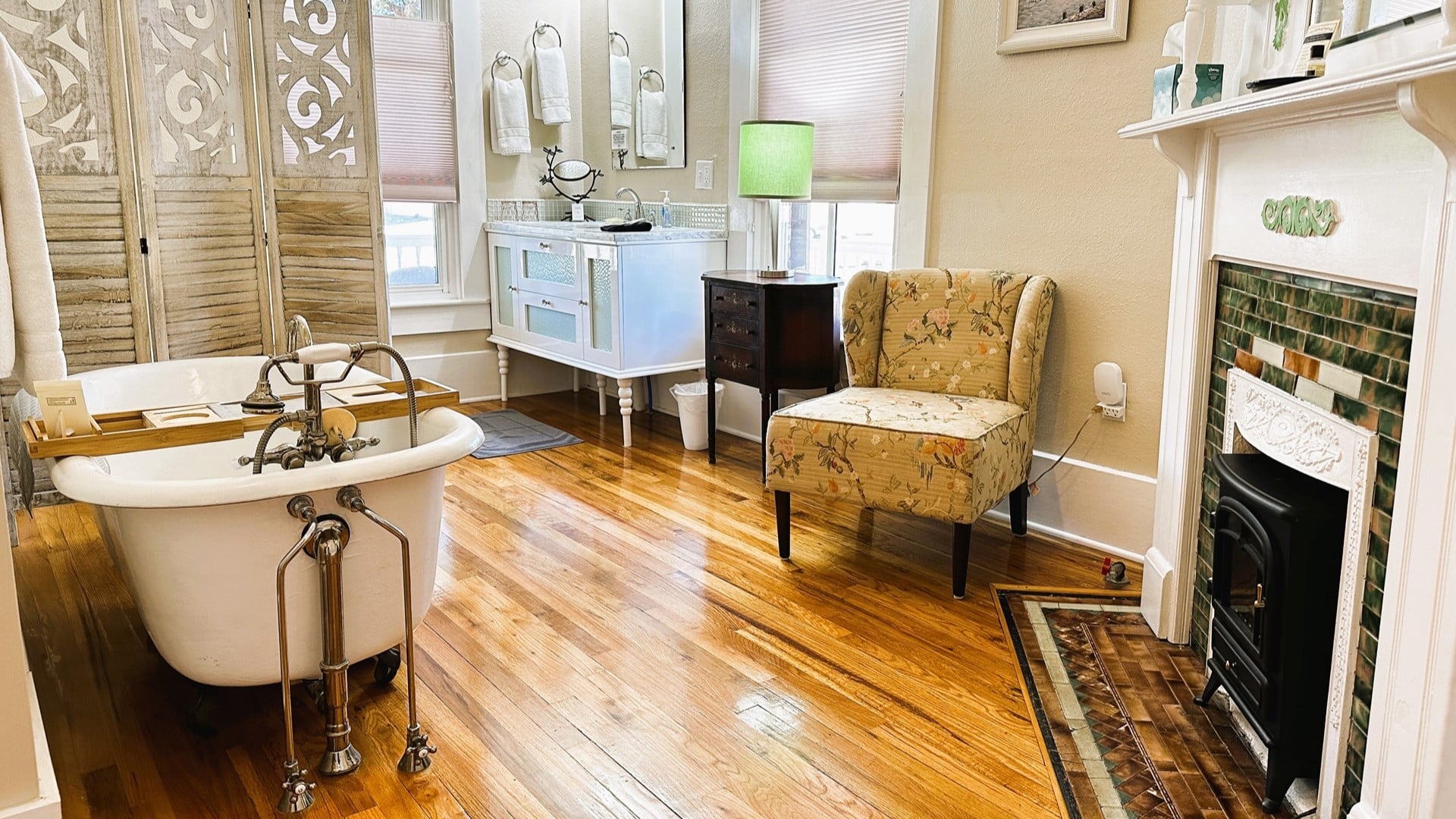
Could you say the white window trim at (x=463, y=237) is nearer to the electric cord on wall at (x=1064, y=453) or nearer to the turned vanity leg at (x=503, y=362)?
the turned vanity leg at (x=503, y=362)

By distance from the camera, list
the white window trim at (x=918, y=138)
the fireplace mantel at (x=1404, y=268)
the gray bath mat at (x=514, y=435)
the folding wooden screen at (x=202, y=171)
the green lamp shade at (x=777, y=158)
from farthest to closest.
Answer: the gray bath mat at (x=514, y=435)
the green lamp shade at (x=777, y=158)
the white window trim at (x=918, y=138)
the folding wooden screen at (x=202, y=171)
the fireplace mantel at (x=1404, y=268)

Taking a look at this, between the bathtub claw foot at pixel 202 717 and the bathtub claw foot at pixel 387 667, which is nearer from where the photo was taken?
the bathtub claw foot at pixel 202 717

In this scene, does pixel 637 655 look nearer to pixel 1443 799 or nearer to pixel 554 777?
pixel 554 777

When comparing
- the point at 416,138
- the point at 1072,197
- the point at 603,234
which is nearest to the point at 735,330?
the point at 603,234

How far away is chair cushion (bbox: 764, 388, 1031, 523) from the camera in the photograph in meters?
2.81

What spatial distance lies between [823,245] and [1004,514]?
1387 millimetres

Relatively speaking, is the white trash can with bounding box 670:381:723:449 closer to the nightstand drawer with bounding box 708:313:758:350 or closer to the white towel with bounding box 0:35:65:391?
the nightstand drawer with bounding box 708:313:758:350

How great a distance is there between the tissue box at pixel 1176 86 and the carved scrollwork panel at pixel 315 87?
2.81 meters

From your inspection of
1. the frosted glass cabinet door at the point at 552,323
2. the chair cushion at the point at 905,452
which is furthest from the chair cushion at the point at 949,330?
the frosted glass cabinet door at the point at 552,323

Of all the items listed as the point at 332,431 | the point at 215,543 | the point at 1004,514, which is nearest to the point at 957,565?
the point at 1004,514

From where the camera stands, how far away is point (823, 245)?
4312mm

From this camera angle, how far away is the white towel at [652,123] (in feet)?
16.4

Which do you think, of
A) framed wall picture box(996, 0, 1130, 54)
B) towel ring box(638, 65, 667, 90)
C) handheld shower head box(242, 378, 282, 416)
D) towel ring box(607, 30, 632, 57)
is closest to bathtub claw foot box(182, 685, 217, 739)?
handheld shower head box(242, 378, 282, 416)

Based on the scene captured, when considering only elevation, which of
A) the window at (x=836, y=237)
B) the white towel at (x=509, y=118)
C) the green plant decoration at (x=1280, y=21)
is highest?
the white towel at (x=509, y=118)
